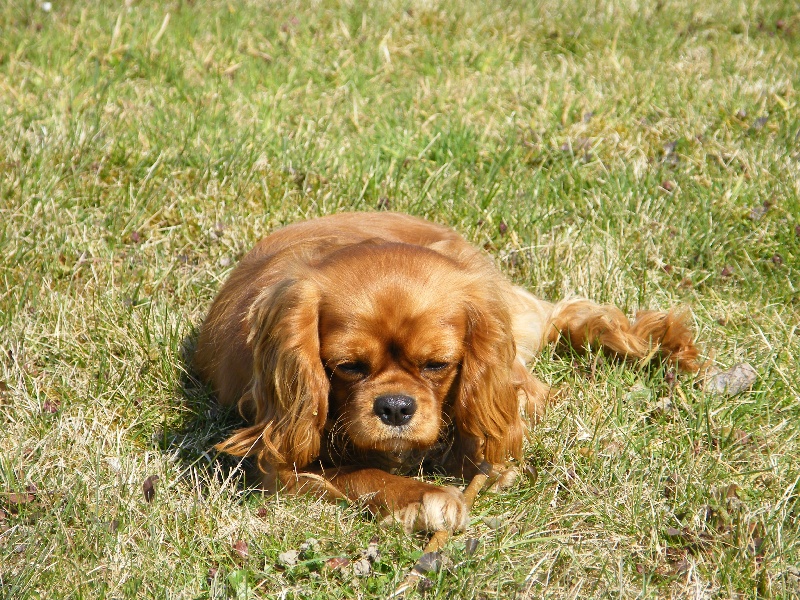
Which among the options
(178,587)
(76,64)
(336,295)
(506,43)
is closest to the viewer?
(178,587)

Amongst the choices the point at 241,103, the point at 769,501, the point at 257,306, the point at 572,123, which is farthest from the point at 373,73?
the point at 769,501

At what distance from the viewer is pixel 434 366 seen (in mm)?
3412

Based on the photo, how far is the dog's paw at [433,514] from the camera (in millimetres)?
A: 3221

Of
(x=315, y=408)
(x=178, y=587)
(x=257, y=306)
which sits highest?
(x=257, y=306)

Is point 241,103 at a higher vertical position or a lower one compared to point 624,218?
higher

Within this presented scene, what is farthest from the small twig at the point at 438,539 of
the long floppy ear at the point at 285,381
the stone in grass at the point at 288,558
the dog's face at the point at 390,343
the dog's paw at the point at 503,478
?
the long floppy ear at the point at 285,381

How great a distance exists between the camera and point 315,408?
337 centimetres

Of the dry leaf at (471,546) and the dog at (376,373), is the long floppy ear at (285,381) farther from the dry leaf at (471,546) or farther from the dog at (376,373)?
the dry leaf at (471,546)

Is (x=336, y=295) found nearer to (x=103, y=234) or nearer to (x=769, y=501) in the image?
(x=769, y=501)

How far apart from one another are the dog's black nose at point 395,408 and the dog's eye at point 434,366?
0.19 metres

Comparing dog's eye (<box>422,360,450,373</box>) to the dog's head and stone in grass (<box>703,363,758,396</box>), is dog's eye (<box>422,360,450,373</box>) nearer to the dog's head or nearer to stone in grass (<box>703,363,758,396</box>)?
the dog's head

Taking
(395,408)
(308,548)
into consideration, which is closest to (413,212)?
(395,408)

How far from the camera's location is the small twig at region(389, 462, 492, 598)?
9.80 ft

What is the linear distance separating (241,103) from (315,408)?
3.12 metres
